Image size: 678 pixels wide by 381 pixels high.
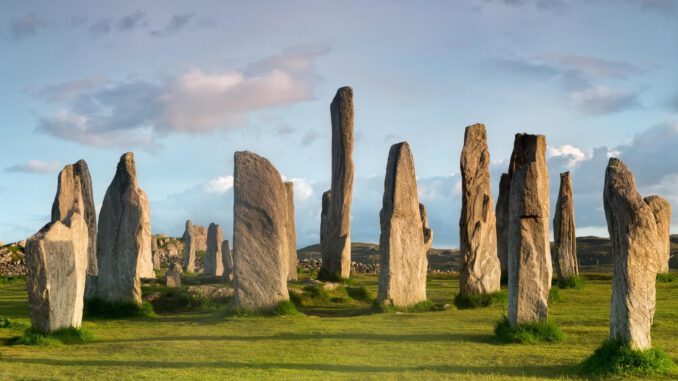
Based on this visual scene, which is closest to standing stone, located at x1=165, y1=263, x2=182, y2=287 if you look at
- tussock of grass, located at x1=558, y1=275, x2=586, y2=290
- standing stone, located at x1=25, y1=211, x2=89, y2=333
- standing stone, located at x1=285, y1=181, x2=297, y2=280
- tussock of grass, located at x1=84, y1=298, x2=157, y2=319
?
standing stone, located at x1=285, y1=181, x2=297, y2=280

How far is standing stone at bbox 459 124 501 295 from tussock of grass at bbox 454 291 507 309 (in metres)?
0.20

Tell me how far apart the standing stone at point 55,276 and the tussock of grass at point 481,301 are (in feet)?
32.9

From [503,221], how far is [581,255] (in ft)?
95.7

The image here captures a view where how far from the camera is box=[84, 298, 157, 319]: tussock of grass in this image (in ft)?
71.4

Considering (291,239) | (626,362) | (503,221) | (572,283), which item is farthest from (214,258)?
(626,362)

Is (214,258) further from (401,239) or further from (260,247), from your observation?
(401,239)

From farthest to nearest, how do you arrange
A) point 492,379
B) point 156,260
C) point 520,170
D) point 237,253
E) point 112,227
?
1. point 156,260
2. point 112,227
3. point 237,253
4. point 520,170
5. point 492,379

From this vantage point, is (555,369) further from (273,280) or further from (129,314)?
(129,314)

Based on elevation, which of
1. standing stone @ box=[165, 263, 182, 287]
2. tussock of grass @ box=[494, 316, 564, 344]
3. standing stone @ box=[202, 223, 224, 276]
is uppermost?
standing stone @ box=[202, 223, 224, 276]

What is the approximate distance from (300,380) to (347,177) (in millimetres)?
17725

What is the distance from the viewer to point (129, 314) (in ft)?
71.6

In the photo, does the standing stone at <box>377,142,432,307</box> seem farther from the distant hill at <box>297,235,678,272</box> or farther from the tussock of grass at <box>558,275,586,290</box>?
the distant hill at <box>297,235,678,272</box>

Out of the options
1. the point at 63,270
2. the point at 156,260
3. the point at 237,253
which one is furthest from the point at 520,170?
the point at 156,260

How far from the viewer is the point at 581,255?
56188 mm
